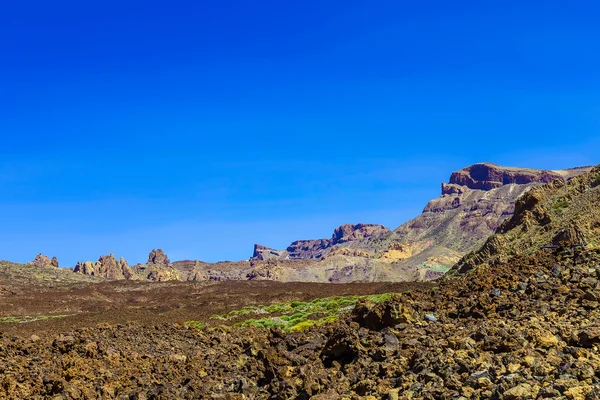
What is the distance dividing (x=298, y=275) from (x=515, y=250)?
129643 millimetres

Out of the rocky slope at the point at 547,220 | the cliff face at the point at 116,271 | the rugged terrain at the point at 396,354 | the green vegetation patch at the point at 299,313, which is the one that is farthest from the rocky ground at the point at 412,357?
the cliff face at the point at 116,271

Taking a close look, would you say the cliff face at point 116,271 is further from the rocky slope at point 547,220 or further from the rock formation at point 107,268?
the rocky slope at point 547,220

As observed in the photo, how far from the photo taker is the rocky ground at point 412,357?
7.88 metres

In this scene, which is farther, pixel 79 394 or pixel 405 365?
pixel 79 394

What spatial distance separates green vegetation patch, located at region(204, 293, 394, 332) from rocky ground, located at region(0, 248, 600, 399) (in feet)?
49.5

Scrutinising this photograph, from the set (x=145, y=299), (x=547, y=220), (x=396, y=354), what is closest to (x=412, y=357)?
(x=396, y=354)

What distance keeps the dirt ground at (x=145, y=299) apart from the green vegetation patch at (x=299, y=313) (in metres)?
3.86

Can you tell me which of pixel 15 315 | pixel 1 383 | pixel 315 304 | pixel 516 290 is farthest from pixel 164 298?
pixel 516 290

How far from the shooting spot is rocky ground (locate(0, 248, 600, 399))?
788 cm

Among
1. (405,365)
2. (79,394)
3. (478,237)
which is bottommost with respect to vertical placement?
(79,394)

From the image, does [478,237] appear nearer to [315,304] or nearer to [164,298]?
[164,298]

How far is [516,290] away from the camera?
1219 cm

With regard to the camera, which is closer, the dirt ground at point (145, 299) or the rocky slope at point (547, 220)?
the rocky slope at point (547, 220)

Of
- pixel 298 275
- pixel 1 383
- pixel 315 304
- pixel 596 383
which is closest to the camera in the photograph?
pixel 596 383
